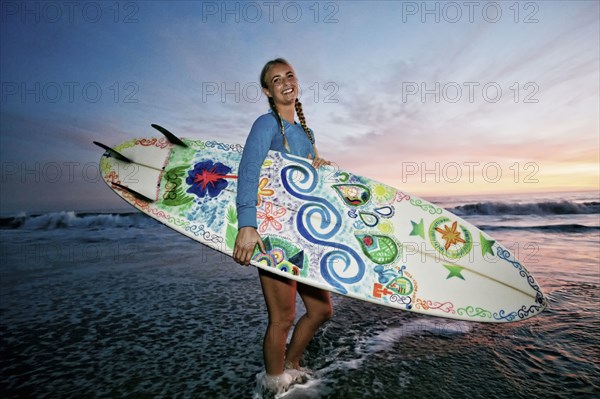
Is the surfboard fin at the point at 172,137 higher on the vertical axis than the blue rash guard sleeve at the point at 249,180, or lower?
higher

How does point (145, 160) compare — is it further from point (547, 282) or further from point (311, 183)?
point (547, 282)

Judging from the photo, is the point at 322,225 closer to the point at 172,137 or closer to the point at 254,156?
the point at 254,156

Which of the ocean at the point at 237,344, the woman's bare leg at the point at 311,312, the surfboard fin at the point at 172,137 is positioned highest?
the surfboard fin at the point at 172,137

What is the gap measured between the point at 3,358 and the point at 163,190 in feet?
6.41

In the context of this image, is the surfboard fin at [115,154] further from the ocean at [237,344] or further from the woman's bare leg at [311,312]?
the woman's bare leg at [311,312]

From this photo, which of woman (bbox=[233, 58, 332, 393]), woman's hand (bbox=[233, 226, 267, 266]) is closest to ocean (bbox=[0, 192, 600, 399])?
woman (bbox=[233, 58, 332, 393])

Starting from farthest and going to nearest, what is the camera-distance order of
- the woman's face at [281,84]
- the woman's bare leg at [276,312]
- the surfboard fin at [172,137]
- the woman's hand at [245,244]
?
the surfboard fin at [172,137]
the woman's face at [281,84]
the woman's bare leg at [276,312]
the woman's hand at [245,244]

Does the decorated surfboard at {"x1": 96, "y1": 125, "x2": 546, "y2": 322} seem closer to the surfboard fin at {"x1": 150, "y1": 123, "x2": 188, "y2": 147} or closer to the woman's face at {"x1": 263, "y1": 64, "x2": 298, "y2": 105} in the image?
the surfboard fin at {"x1": 150, "y1": 123, "x2": 188, "y2": 147}

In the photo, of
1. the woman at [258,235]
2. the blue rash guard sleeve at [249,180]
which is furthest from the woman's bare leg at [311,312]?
the blue rash guard sleeve at [249,180]

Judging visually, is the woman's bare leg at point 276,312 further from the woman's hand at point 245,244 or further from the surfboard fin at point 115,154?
the surfboard fin at point 115,154

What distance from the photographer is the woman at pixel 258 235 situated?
5.69ft

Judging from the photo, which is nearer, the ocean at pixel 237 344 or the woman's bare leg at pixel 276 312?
the woman's bare leg at pixel 276 312

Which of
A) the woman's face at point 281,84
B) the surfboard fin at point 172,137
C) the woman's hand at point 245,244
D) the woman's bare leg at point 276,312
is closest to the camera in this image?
the woman's hand at point 245,244

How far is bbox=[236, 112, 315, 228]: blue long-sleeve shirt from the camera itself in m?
1.73
